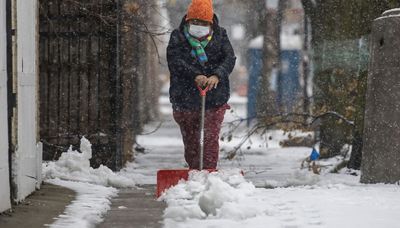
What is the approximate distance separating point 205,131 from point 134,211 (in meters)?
2.08

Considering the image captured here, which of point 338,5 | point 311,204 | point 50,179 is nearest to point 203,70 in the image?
point 50,179

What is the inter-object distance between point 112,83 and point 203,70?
2.39 metres

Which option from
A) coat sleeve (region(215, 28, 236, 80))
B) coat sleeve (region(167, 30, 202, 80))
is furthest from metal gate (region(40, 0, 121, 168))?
coat sleeve (region(215, 28, 236, 80))

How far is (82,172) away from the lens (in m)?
8.81

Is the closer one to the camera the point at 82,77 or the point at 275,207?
the point at 275,207

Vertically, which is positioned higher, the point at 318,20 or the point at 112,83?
the point at 318,20

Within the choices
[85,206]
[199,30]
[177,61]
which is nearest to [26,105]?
[85,206]

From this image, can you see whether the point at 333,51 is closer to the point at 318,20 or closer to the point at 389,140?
the point at 318,20

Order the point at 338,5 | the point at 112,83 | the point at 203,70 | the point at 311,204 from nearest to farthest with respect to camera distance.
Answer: the point at 311,204
the point at 203,70
the point at 112,83
the point at 338,5

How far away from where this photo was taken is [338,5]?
1199 centimetres

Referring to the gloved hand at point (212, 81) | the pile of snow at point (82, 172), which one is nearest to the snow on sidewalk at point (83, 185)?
the pile of snow at point (82, 172)

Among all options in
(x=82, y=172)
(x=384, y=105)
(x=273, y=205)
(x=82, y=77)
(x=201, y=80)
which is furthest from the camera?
(x=82, y=77)

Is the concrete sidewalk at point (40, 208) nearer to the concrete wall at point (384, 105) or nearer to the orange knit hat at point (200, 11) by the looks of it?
the orange knit hat at point (200, 11)

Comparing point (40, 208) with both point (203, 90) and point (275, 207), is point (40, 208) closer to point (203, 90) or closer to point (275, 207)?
point (275, 207)
